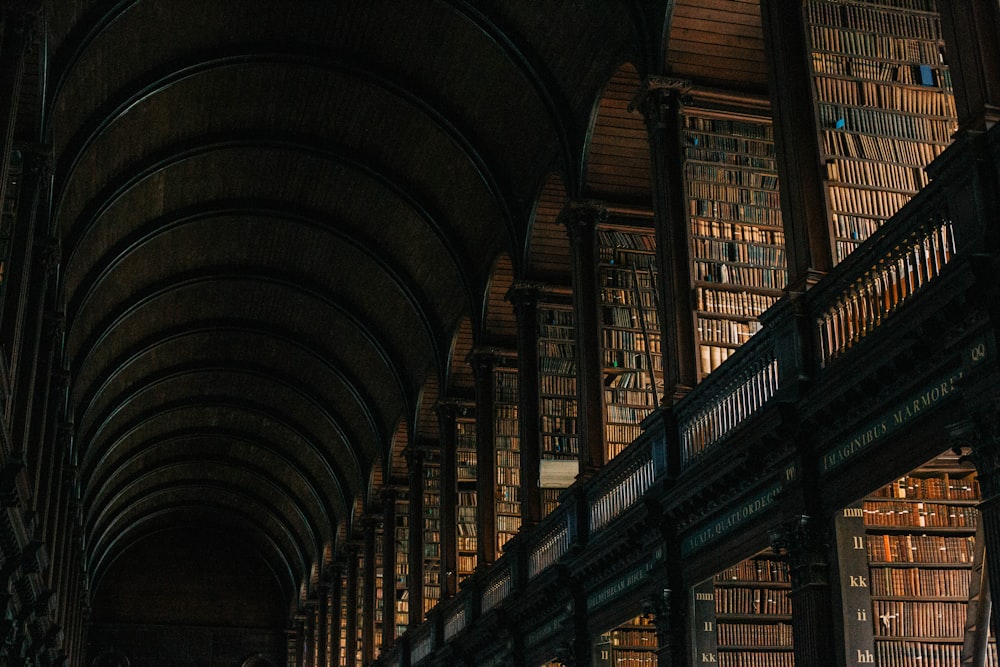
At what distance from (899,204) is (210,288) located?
15.4 metres

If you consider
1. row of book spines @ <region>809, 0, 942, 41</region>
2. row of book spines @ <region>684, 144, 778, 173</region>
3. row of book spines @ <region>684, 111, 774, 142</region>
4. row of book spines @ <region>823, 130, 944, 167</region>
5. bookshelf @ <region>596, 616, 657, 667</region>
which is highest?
row of book spines @ <region>684, 111, 774, 142</region>

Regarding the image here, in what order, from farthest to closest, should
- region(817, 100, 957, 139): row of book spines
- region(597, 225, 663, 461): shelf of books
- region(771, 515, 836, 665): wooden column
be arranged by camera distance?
region(597, 225, 663, 461): shelf of books < region(817, 100, 957, 139): row of book spines < region(771, 515, 836, 665): wooden column

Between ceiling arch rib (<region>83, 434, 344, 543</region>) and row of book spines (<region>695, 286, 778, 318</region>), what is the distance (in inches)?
744

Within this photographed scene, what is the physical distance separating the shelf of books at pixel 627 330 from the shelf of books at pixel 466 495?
18.0 ft

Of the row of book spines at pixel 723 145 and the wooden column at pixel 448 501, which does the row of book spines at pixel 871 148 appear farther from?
the wooden column at pixel 448 501

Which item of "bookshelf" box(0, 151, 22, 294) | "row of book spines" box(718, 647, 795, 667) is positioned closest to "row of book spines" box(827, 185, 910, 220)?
"row of book spines" box(718, 647, 795, 667)

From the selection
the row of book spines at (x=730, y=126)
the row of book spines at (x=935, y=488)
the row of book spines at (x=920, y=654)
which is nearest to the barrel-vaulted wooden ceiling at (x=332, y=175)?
the row of book spines at (x=730, y=126)

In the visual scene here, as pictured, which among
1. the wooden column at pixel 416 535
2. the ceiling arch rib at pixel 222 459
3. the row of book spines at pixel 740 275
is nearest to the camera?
the row of book spines at pixel 740 275

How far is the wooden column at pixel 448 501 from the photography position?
59.5ft

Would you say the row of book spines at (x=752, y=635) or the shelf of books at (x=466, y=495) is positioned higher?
the shelf of books at (x=466, y=495)

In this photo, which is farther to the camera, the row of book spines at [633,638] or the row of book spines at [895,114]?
the row of book spines at [633,638]

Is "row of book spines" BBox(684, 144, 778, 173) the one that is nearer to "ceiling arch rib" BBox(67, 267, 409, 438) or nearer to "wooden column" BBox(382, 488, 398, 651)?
"ceiling arch rib" BBox(67, 267, 409, 438)

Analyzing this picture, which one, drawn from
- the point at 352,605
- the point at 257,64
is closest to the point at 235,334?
the point at 352,605

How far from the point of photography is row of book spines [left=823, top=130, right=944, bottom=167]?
8938 mm
